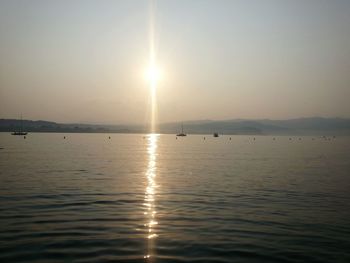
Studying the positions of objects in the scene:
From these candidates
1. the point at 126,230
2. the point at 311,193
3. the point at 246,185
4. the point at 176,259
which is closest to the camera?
the point at 176,259

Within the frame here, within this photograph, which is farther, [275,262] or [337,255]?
[337,255]

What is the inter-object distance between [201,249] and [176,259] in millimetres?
1884

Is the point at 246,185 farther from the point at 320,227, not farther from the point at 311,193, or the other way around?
the point at 320,227

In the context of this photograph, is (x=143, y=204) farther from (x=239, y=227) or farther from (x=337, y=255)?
(x=337, y=255)

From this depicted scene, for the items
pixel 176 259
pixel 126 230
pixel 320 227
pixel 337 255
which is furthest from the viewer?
pixel 320 227

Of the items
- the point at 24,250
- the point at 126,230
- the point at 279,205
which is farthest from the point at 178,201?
the point at 24,250

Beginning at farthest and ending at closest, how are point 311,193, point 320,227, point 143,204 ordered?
point 311,193
point 143,204
point 320,227

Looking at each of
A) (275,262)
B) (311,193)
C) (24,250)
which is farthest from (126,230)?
(311,193)

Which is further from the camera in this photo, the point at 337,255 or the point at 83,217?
the point at 83,217

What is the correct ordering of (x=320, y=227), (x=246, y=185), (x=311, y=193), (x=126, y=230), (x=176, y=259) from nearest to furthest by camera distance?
(x=176, y=259)
(x=126, y=230)
(x=320, y=227)
(x=311, y=193)
(x=246, y=185)

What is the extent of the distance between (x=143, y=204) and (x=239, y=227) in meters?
9.48

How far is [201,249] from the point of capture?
16.9 m

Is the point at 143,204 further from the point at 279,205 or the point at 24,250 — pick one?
the point at 24,250

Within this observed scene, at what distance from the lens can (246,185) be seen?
133 ft
